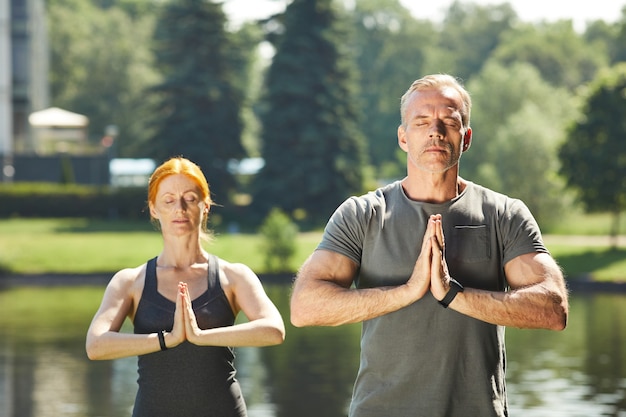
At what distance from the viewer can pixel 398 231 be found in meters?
4.12

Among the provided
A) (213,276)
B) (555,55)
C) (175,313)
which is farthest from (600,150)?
(175,313)

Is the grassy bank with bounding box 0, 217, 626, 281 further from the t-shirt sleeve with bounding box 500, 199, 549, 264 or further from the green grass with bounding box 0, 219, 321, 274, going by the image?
the t-shirt sleeve with bounding box 500, 199, 549, 264

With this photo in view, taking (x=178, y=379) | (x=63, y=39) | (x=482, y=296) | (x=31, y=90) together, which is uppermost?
(x=63, y=39)

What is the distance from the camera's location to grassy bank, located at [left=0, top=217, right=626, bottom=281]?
4584cm

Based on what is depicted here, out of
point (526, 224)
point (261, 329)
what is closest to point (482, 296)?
point (526, 224)

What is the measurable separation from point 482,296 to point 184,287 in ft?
3.55

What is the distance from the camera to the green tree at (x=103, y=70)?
76.8m

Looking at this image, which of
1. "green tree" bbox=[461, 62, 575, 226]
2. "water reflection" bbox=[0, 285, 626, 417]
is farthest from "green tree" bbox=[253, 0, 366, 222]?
"water reflection" bbox=[0, 285, 626, 417]

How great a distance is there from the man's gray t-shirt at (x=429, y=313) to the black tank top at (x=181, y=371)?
0.75 meters

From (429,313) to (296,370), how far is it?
22.0m

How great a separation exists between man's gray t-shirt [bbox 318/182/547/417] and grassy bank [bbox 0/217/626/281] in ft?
131

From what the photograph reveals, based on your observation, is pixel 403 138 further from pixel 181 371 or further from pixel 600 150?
pixel 600 150

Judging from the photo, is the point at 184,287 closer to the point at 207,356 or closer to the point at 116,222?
the point at 207,356

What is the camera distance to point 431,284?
395cm
